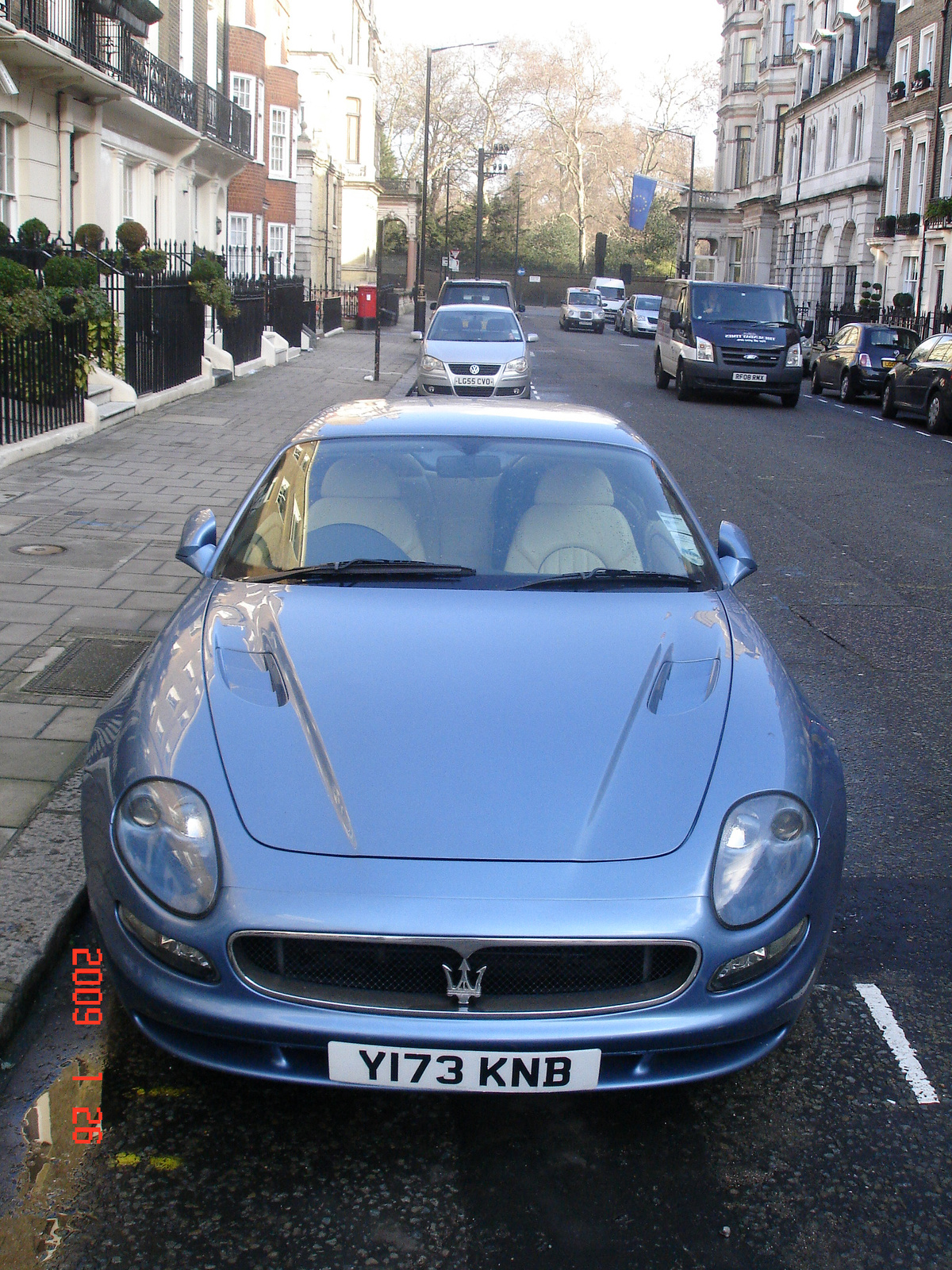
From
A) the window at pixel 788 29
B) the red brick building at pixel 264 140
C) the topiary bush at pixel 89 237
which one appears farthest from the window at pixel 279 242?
the window at pixel 788 29

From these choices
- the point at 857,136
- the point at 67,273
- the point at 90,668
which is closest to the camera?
the point at 90,668

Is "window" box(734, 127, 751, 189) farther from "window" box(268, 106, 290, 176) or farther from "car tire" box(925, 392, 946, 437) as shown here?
"car tire" box(925, 392, 946, 437)

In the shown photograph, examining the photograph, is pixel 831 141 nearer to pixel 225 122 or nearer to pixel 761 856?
pixel 225 122

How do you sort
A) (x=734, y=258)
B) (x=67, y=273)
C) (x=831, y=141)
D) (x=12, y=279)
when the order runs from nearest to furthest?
(x=12, y=279) < (x=67, y=273) < (x=831, y=141) < (x=734, y=258)

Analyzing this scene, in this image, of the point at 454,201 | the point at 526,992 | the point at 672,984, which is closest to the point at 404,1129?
the point at 526,992

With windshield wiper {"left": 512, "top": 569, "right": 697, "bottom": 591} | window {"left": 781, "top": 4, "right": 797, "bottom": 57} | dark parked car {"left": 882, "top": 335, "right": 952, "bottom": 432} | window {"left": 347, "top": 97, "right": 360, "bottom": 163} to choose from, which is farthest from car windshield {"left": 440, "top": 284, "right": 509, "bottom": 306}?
window {"left": 781, "top": 4, "right": 797, "bottom": 57}

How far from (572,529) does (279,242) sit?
129 feet

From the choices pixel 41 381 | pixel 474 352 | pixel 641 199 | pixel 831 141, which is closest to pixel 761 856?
pixel 41 381

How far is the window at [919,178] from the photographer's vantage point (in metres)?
43.3

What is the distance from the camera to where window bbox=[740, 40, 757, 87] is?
73625 mm

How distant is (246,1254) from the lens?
2.31 meters

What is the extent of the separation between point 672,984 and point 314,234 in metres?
50.1
